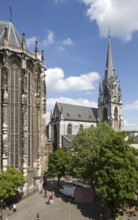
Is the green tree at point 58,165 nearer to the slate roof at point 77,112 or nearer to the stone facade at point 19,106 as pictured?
the stone facade at point 19,106

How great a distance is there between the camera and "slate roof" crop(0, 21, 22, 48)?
39241 millimetres

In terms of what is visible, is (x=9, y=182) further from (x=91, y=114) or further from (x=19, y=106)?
(x=91, y=114)

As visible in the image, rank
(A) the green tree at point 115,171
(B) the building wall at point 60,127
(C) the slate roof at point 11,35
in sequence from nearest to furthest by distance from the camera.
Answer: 1. (A) the green tree at point 115,171
2. (C) the slate roof at point 11,35
3. (B) the building wall at point 60,127

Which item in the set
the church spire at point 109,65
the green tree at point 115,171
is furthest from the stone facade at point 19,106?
the church spire at point 109,65

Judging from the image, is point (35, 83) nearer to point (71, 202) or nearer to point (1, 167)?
point (1, 167)

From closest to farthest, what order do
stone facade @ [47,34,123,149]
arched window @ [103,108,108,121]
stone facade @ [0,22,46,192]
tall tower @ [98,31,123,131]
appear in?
stone facade @ [0,22,46,192] < stone facade @ [47,34,123,149] < tall tower @ [98,31,123,131] < arched window @ [103,108,108,121]

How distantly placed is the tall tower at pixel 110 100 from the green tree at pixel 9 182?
47.1 meters

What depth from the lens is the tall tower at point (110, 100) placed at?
253 feet

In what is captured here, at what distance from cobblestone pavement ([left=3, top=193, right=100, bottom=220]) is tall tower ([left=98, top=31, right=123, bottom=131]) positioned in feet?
148

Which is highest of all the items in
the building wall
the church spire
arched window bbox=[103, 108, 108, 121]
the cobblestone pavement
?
the church spire

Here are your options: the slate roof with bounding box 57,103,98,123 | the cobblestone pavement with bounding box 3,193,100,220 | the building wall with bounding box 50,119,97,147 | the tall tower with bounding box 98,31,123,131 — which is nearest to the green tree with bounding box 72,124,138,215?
the cobblestone pavement with bounding box 3,193,100,220

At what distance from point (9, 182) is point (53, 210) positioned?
573 cm

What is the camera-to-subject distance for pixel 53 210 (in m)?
30.9

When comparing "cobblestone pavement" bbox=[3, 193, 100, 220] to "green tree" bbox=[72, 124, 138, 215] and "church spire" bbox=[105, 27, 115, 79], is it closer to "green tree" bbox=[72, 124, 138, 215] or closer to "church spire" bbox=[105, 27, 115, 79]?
"green tree" bbox=[72, 124, 138, 215]
